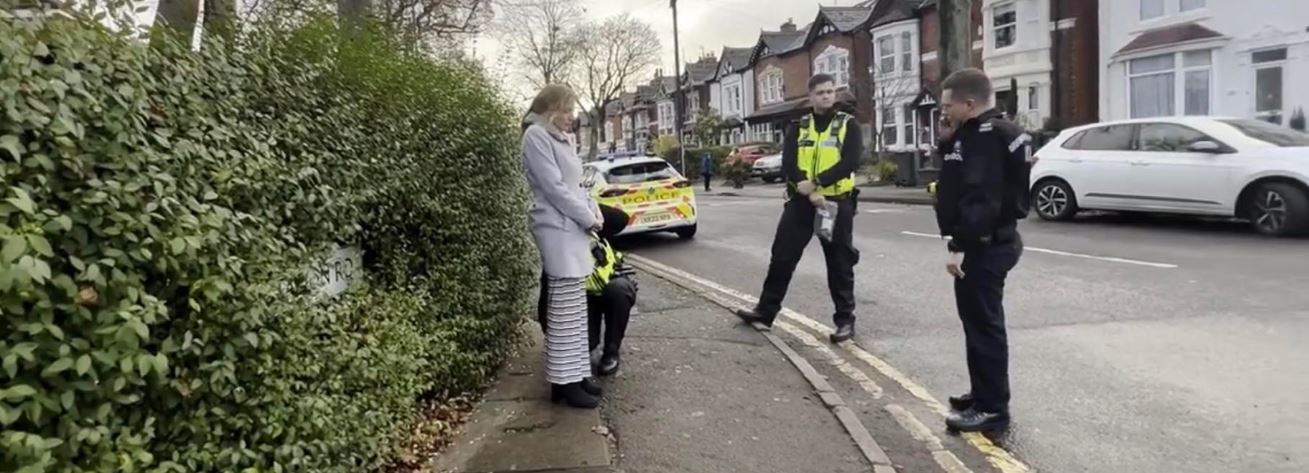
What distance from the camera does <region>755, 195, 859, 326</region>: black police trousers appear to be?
21.3 feet

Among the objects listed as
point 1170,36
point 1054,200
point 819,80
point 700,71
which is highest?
point 700,71

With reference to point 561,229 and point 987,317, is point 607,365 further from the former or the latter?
point 987,317

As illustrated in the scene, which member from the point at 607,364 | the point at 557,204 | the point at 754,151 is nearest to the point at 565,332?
the point at 557,204

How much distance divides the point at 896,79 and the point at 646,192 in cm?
2727

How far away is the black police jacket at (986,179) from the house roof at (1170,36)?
24.3m

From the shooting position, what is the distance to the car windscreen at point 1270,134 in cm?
1156

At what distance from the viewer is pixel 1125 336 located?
6.36 meters

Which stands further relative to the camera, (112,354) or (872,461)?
(872,461)

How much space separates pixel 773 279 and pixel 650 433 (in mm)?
2592

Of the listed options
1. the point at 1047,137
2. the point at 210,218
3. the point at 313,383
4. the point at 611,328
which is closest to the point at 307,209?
the point at 313,383

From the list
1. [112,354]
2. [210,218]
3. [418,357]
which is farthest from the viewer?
[418,357]

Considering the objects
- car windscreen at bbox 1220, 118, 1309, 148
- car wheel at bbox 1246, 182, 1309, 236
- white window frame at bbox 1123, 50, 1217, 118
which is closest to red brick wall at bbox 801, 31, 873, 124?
white window frame at bbox 1123, 50, 1217, 118

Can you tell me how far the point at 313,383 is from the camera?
3.03 metres

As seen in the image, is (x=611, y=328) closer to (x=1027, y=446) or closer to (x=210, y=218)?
(x=1027, y=446)
